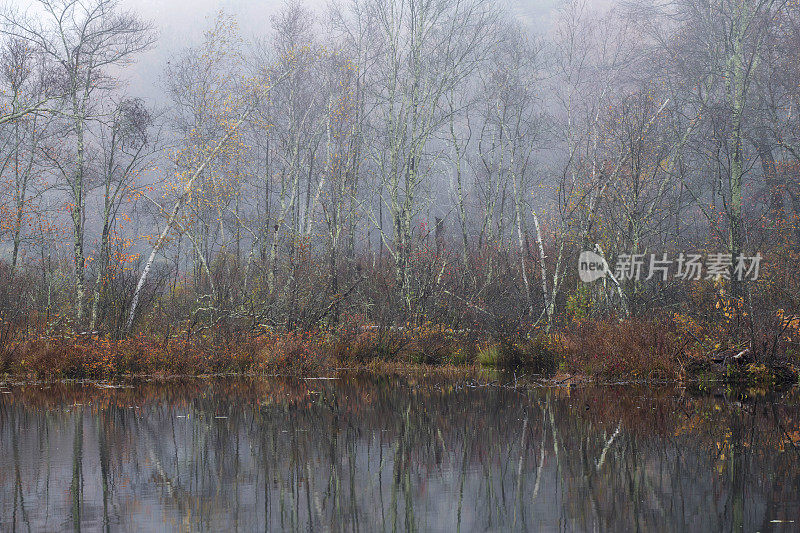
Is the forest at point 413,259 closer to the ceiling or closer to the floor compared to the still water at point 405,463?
closer to the ceiling

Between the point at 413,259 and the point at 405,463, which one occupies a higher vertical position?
the point at 413,259

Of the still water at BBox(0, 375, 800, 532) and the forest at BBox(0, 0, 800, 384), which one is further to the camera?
the forest at BBox(0, 0, 800, 384)

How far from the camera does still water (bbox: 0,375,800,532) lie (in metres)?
5.29

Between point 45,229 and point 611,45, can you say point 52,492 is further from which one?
point 611,45

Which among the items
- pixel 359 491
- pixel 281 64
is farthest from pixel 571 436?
pixel 281 64

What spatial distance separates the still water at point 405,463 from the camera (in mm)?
5293

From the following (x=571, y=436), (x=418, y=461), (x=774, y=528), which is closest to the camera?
(x=774, y=528)

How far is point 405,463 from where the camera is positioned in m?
7.26

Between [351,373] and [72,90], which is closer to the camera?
[351,373]

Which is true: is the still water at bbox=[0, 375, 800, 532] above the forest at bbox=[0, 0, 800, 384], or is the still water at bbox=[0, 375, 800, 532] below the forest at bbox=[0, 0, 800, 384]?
below

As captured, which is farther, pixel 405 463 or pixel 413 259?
pixel 413 259

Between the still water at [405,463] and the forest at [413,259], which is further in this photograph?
the forest at [413,259]

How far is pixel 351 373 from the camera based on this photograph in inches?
712

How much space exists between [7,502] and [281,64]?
72.8 ft
